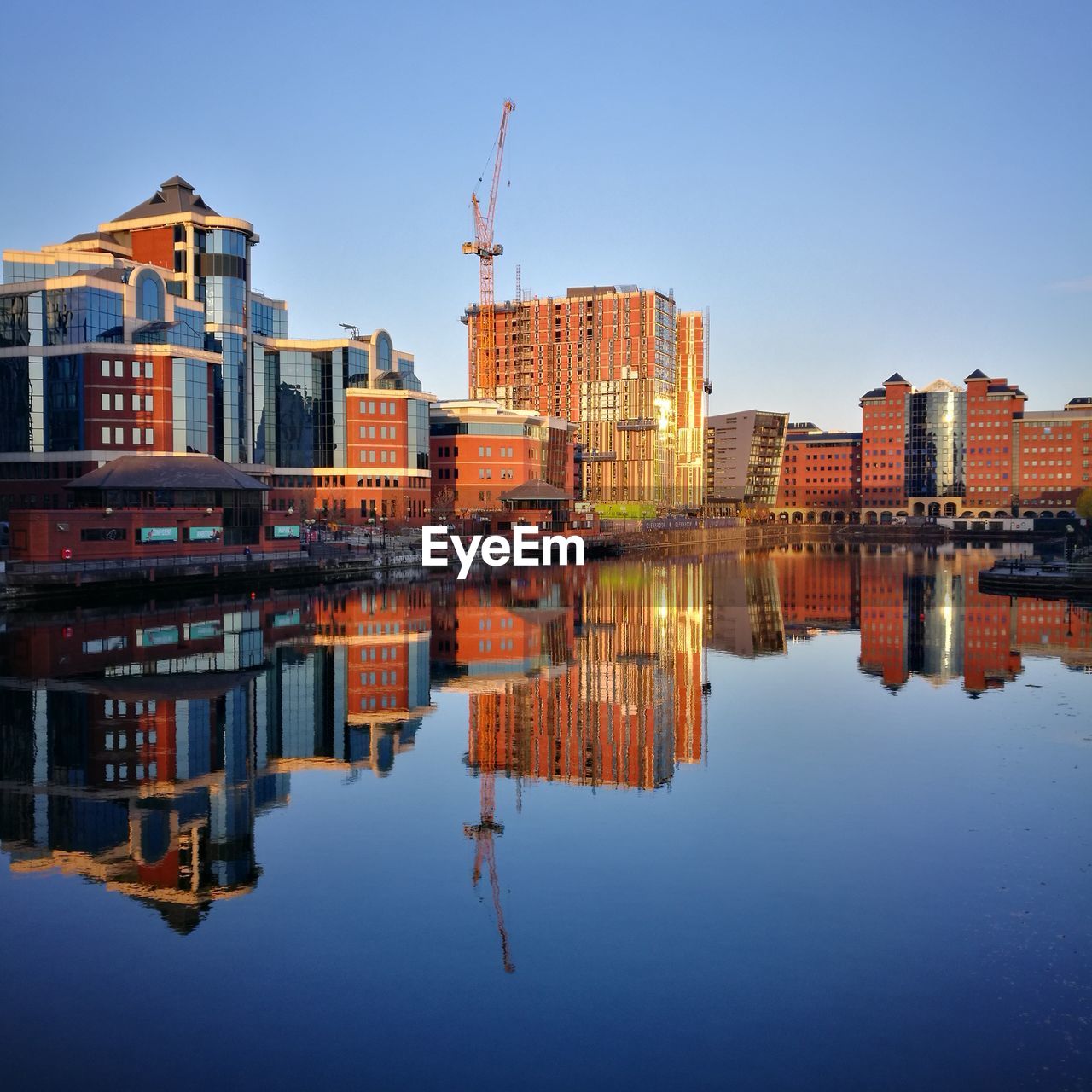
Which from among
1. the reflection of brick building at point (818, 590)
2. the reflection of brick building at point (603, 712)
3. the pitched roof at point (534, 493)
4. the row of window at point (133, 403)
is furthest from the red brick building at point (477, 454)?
the reflection of brick building at point (603, 712)

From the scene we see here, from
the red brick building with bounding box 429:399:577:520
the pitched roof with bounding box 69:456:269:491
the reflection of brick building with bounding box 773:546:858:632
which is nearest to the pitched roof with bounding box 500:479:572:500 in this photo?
the red brick building with bounding box 429:399:577:520

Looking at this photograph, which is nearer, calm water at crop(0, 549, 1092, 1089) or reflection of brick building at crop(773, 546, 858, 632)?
calm water at crop(0, 549, 1092, 1089)

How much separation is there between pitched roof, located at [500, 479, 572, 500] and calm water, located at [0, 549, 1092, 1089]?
6473cm

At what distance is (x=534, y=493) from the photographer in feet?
315

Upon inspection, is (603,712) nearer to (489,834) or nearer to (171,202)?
(489,834)

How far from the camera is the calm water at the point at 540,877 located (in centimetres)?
978

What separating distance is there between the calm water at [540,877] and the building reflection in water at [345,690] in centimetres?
13

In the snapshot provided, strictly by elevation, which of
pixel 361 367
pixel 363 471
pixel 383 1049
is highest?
pixel 361 367

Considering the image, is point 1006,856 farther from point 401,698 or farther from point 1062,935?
point 401,698

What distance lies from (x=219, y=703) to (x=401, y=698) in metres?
4.55

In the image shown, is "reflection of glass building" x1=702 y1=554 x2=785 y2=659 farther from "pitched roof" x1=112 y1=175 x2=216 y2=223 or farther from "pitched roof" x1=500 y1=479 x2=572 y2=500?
"pitched roof" x1=112 y1=175 x2=216 y2=223

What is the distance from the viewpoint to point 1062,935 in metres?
12.1

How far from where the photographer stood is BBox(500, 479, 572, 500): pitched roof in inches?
3772

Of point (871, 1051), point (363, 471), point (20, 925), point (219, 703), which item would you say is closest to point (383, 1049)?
point (871, 1051)
